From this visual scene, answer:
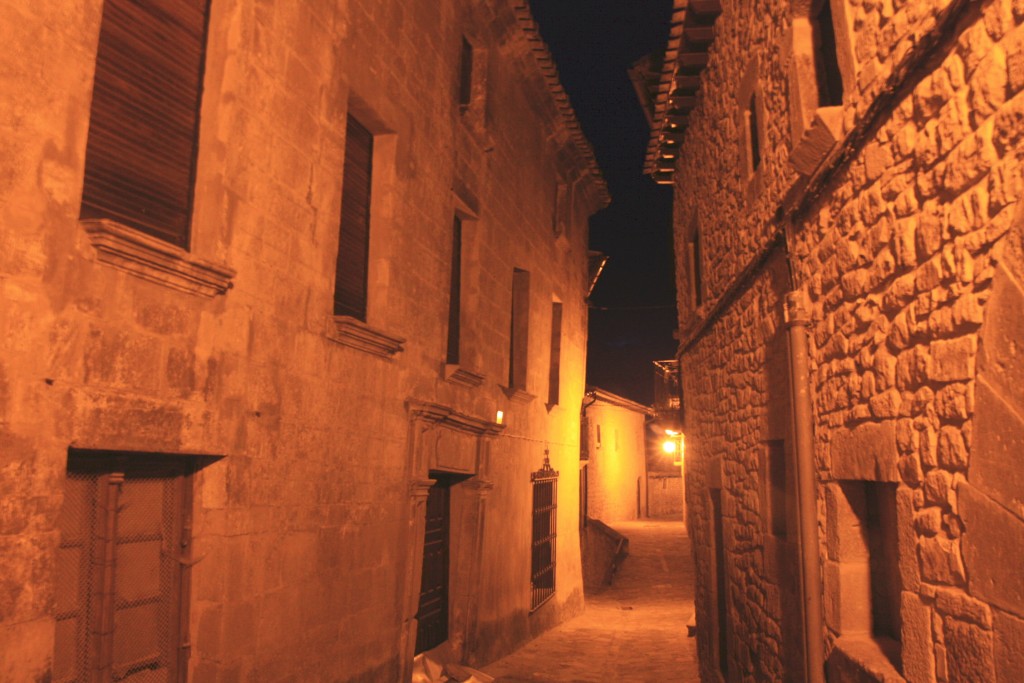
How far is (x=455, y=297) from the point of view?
9156 mm

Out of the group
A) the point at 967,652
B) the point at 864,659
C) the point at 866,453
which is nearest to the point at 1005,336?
the point at 967,652

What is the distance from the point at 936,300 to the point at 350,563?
456 centimetres

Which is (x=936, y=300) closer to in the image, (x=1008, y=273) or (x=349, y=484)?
(x=1008, y=273)

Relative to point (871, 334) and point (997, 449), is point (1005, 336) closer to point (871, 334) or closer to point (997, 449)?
point (997, 449)

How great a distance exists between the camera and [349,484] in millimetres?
6176

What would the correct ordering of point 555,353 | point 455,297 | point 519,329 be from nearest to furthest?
point 455,297, point 519,329, point 555,353

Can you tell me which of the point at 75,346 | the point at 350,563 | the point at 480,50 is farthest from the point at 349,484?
the point at 480,50

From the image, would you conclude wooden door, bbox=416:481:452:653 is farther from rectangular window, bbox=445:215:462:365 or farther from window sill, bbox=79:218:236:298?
window sill, bbox=79:218:236:298

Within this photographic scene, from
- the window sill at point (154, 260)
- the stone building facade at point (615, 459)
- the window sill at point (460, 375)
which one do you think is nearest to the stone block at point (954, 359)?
the window sill at point (154, 260)

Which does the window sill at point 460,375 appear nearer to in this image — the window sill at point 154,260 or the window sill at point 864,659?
the window sill at point 154,260

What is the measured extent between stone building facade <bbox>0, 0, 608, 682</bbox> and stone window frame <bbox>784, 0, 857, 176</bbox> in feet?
10.5

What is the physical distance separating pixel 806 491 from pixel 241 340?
11.0 ft

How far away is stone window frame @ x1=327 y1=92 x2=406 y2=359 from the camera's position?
21.7 feet

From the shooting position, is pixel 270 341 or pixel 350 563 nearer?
pixel 270 341
